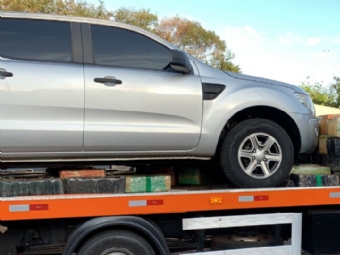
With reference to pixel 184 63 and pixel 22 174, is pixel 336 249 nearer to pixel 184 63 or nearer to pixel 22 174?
pixel 184 63

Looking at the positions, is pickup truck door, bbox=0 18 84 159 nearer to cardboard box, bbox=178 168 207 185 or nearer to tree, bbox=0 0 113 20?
cardboard box, bbox=178 168 207 185

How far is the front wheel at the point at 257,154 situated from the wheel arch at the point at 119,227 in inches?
36.0

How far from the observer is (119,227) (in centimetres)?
361

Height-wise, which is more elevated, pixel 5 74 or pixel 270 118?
pixel 5 74

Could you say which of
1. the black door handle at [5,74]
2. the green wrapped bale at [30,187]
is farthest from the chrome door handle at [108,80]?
the green wrapped bale at [30,187]

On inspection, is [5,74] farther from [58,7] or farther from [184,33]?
[184,33]

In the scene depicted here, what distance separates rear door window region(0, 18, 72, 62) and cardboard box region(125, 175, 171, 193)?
1.21 metres

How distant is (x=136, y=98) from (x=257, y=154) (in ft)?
4.25

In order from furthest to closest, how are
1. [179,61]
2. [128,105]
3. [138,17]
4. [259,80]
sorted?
[138,17], [259,80], [179,61], [128,105]

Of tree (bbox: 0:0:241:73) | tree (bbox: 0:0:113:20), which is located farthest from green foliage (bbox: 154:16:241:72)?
tree (bbox: 0:0:113:20)

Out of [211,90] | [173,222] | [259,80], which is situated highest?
[259,80]

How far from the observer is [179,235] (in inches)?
158

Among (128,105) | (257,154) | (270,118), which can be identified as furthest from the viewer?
(270,118)

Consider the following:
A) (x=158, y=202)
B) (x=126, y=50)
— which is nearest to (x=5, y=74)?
(x=126, y=50)
